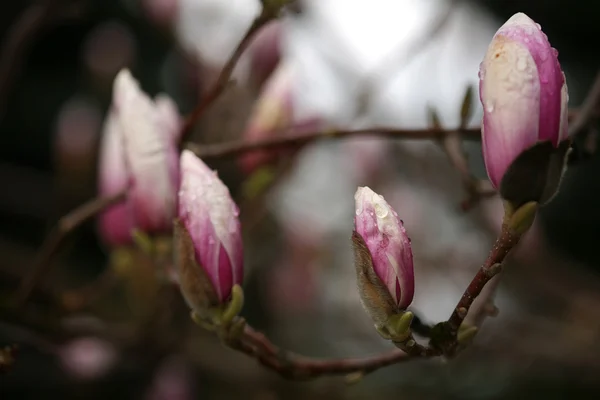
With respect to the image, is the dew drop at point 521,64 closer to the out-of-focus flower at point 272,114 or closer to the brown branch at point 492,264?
the brown branch at point 492,264

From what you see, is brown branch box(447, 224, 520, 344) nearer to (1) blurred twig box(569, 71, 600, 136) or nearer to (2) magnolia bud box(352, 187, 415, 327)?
(2) magnolia bud box(352, 187, 415, 327)

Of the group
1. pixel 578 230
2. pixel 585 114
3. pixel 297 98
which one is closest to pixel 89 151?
pixel 297 98

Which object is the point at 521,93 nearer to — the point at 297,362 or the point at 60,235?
the point at 297,362

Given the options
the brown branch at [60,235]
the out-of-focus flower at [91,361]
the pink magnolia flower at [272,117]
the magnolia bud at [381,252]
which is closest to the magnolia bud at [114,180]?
the brown branch at [60,235]

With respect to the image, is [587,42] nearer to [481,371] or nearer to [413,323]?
[481,371]

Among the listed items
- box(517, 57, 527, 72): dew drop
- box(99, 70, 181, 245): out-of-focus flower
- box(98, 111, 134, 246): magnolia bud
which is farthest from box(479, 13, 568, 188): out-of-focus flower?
box(98, 111, 134, 246): magnolia bud
